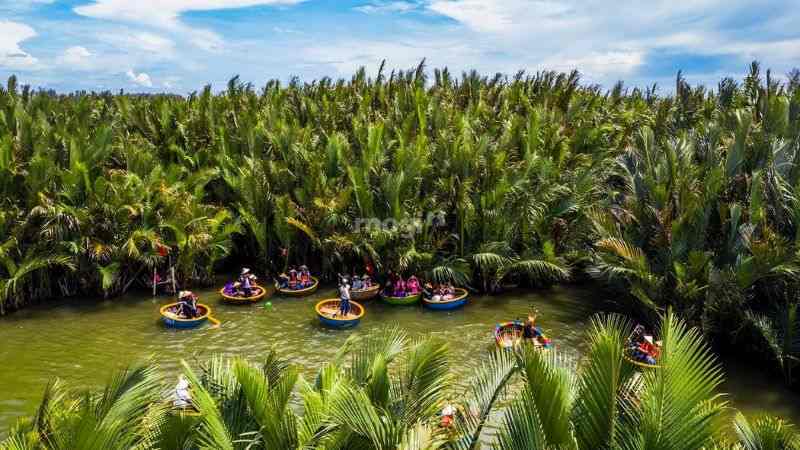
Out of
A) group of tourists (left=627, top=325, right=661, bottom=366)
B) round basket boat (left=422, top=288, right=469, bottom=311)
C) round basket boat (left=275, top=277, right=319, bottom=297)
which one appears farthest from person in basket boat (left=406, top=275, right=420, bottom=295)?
group of tourists (left=627, top=325, right=661, bottom=366)

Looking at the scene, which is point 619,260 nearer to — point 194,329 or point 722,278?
point 722,278

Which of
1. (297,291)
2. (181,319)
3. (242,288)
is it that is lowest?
(181,319)

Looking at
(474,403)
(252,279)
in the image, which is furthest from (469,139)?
(474,403)

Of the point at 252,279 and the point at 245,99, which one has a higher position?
the point at 245,99

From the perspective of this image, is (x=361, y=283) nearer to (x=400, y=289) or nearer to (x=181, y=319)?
(x=400, y=289)

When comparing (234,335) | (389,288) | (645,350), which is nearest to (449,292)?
(389,288)

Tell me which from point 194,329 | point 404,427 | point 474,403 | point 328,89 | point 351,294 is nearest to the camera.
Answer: point 404,427
